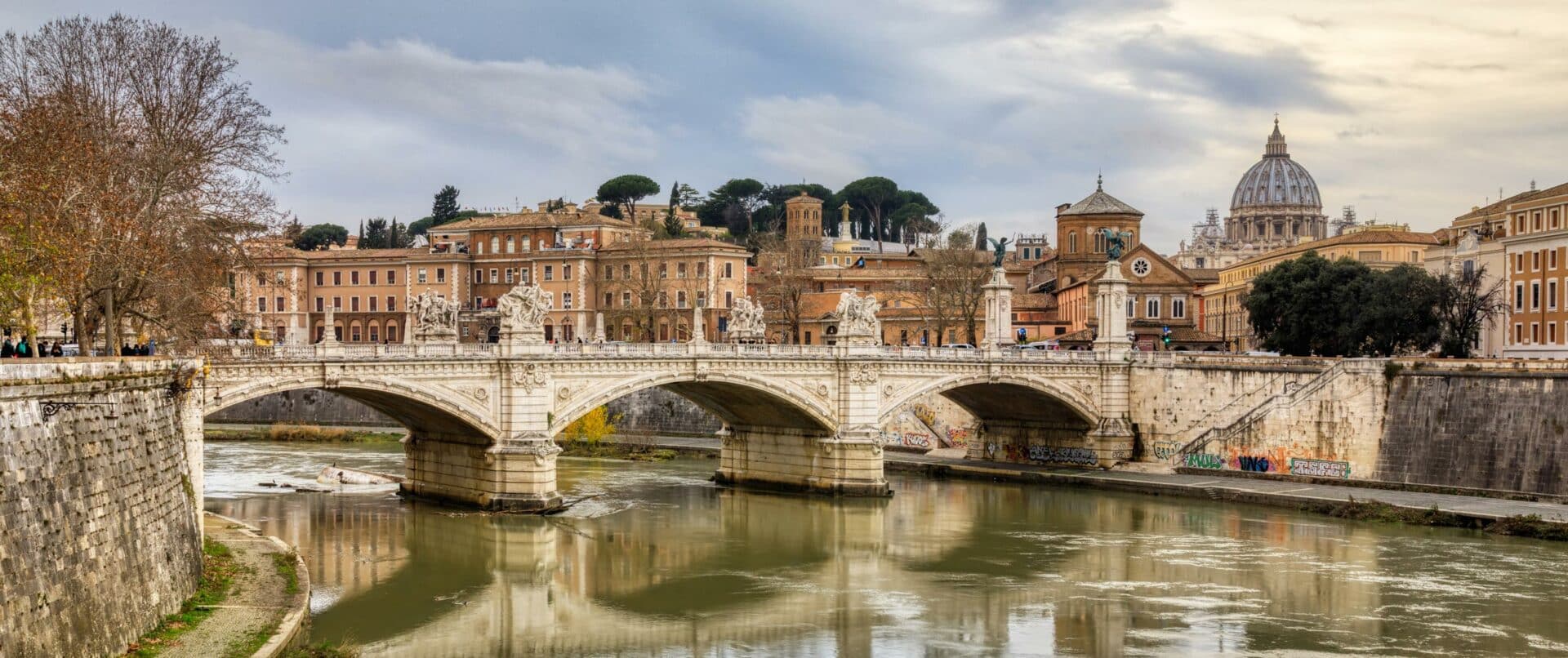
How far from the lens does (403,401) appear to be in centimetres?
3728

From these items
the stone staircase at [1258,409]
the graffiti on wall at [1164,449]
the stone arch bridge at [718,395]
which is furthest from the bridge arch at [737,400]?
the graffiti on wall at [1164,449]

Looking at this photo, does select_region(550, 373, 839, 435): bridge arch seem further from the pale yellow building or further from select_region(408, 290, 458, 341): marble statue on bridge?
the pale yellow building

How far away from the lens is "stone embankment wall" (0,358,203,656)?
1597 cm

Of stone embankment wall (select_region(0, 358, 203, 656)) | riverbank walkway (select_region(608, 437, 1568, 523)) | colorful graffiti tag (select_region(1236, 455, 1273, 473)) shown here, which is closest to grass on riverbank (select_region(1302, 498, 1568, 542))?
riverbank walkway (select_region(608, 437, 1568, 523))

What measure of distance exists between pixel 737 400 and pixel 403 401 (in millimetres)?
10802

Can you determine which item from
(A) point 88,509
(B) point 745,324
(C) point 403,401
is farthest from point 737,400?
(A) point 88,509

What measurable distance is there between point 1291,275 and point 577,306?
34.0 metres

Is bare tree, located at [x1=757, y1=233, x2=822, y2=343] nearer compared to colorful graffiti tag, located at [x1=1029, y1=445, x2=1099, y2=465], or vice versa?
colorful graffiti tag, located at [x1=1029, y1=445, x2=1099, y2=465]

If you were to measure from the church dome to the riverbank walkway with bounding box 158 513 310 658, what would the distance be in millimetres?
133824

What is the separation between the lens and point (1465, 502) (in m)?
37.0

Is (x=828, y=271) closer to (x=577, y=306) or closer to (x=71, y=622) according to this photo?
(x=577, y=306)

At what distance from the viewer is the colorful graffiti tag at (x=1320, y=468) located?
4219 centimetres

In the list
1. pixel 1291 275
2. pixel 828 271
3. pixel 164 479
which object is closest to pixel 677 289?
pixel 828 271

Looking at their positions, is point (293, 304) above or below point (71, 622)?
above
